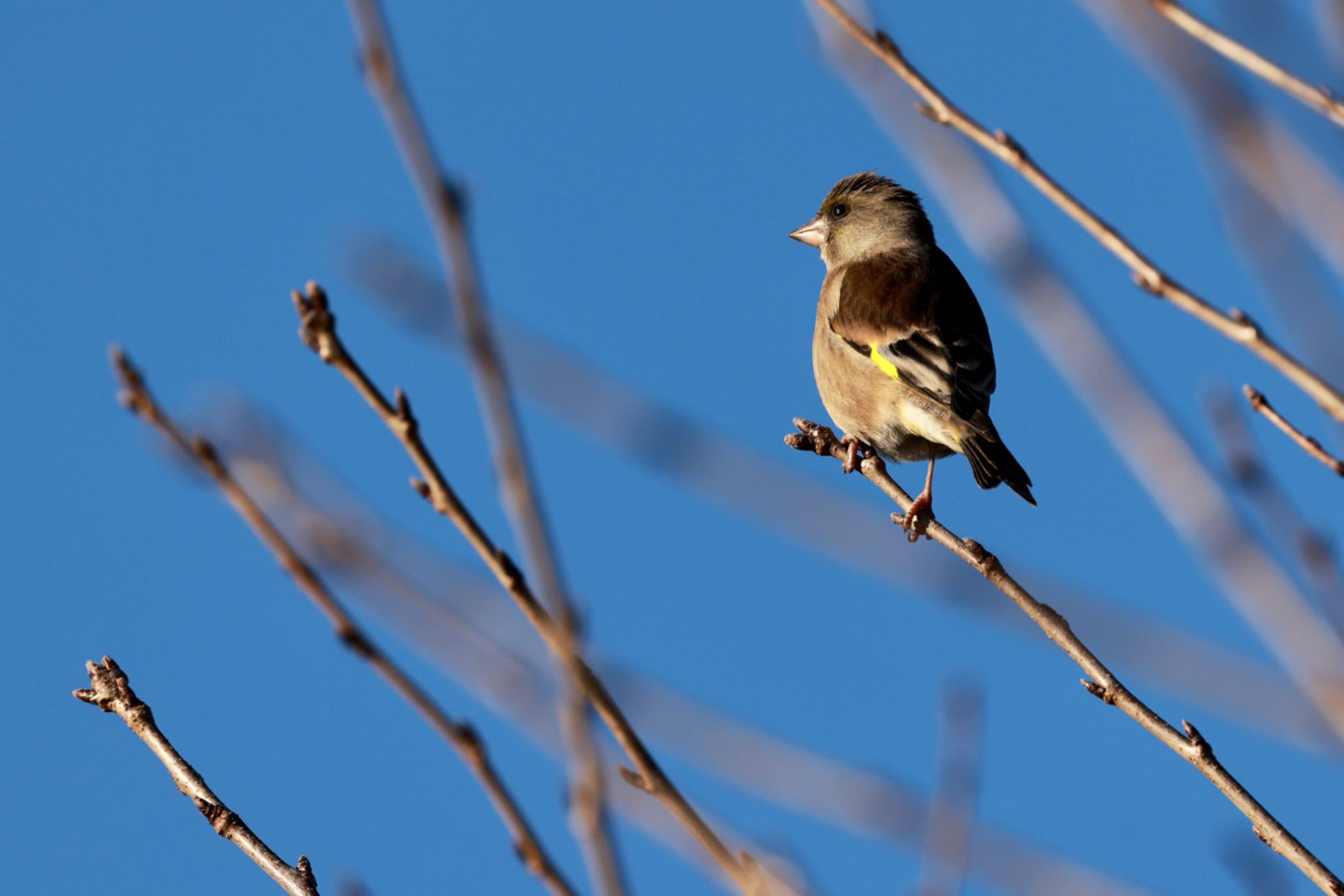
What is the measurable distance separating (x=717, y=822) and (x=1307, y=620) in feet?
3.45

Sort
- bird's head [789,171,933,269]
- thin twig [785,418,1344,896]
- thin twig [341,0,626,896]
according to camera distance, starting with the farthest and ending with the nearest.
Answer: bird's head [789,171,933,269]
thin twig [785,418,1344,896]
thin twig [341,0,626,896]

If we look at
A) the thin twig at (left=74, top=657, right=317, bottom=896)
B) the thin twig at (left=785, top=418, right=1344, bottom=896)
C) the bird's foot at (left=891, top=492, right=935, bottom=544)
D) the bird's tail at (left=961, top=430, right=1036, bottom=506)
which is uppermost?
the bird's tail at (left=961, top=430, right=1036, bottom=506)

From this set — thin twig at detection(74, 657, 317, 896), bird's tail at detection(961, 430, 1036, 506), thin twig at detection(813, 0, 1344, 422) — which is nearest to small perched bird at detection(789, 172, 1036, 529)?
bird's tail at detection(961, 430, 1036, 506)

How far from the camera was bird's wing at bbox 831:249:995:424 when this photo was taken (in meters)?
5.70

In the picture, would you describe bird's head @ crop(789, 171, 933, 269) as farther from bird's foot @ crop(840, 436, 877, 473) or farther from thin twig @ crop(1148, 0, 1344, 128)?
thin twig @ crop(1148, 0, 1344, 128)

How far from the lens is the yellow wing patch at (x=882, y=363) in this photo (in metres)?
5.81

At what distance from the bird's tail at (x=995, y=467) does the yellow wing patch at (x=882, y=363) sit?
53 centimetres

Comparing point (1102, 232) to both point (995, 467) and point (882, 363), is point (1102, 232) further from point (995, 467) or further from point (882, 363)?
point (882, 363)

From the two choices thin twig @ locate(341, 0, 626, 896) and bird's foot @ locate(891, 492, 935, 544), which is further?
bird's foot @ locate(891, 492, 935, 544)

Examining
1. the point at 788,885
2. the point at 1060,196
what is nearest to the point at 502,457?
the point at 788,885

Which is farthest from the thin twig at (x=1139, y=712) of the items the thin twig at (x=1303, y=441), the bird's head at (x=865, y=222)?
the bird's head at (x=865, y=222)

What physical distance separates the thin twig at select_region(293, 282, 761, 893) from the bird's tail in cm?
365

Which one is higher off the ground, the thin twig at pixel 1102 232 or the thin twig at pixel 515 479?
the thin twig at pixel 1102 232

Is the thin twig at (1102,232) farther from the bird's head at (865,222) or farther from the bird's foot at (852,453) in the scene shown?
the bird's head at (865,222)
